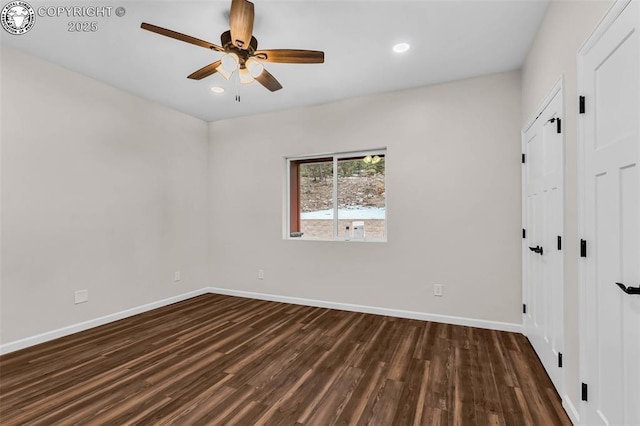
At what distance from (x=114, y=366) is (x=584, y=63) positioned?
3.85 m

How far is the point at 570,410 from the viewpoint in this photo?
68.9 inches

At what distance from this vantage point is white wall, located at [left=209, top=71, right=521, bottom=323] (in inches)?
127

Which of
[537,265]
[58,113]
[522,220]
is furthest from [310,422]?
[58,113]

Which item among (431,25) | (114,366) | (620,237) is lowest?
(114,366)

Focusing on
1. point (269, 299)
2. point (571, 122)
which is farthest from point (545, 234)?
point (269, 299)

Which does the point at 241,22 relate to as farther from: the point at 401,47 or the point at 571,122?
the point at 571,122

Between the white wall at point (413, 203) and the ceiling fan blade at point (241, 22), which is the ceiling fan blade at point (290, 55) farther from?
the white wall at point (413, 203)

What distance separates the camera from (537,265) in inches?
99.1

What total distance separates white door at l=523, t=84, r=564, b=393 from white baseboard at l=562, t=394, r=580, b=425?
5.4 inches

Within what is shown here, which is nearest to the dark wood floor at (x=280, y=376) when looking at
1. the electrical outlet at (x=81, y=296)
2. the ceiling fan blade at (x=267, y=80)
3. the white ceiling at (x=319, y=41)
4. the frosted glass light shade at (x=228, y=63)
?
the electrical outlet at (x=81, y=296)

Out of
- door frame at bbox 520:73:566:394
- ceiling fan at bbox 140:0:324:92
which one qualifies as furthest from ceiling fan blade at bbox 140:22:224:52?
door frame at bbox 520:73:566:394

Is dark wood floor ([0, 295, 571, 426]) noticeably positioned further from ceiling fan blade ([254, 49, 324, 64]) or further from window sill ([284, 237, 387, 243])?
ceiling fan blade ([254, 49, 324, 64])

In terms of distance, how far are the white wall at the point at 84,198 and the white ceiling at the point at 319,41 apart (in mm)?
340

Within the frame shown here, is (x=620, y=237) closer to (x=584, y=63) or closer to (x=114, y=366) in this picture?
(x=584, y=63)
